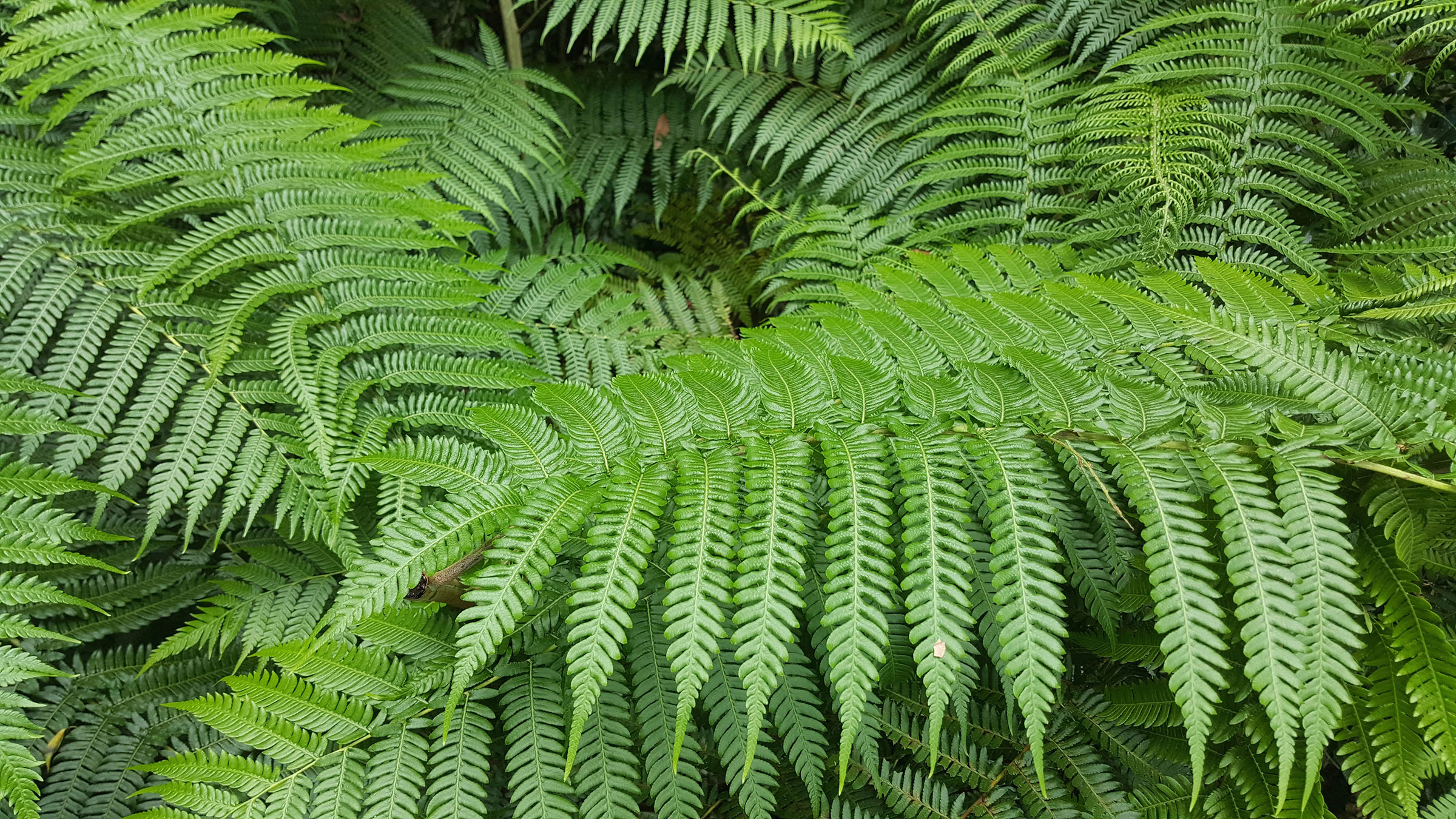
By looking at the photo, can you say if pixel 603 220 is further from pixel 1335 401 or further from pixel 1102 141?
pixel 1335 401

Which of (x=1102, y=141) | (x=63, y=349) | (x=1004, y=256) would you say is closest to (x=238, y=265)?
(x=63, y=349)

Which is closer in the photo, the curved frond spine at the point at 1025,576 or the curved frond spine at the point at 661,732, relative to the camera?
the curved frond spine at the point at 1025,576

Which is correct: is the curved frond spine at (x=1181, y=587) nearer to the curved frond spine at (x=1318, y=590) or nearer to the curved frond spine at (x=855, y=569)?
the curved frond spine at (x=1318, y=590)

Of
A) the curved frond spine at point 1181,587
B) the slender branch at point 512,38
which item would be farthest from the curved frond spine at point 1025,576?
the slender branch at point 512,38

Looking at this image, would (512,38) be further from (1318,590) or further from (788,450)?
(1318,590)

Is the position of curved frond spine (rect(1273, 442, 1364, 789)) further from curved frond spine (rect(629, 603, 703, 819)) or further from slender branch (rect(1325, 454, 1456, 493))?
curved frond spine (rect(629, 603, 703, 819))

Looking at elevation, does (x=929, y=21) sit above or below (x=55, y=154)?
above

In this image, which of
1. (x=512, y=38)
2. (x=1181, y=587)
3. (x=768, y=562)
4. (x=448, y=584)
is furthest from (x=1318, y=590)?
(x=512, y=38)

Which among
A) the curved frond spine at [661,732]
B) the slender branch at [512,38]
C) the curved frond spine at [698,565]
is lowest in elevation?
the curved frond spine at [661,732]

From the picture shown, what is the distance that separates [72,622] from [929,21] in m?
3.27

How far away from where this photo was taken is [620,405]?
159 cm

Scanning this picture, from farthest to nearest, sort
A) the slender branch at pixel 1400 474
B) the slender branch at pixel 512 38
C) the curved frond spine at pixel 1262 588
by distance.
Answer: the slender branch at pixel 512 38, the slender branch at pixel 1400 474, the curved frond spine at pixel 1262 588

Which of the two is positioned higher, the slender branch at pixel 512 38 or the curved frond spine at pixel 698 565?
the slender branch at pixel 512 38

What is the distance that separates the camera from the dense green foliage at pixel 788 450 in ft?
4.03
